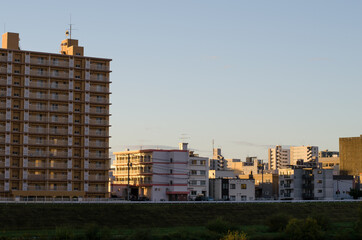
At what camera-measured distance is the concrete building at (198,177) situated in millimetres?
172875

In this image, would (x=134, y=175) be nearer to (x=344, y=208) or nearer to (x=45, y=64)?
(x=45, y=64)

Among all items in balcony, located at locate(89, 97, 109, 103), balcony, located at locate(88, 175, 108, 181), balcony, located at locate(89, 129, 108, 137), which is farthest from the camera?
balcony, located at locate(89, 97, 109, 103)

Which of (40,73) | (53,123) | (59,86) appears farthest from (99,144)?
(40,73)

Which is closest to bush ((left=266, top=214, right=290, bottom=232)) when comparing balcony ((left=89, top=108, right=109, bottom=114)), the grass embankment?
the grass embankment

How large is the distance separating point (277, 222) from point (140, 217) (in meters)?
25.6

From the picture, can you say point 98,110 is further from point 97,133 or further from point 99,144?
point 99,144

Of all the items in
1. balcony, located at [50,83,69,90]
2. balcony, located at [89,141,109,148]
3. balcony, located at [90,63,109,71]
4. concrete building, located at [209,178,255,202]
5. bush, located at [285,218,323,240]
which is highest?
balcony, located at [90,63,109,71]

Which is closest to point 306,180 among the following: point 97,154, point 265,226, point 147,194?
point 147,194

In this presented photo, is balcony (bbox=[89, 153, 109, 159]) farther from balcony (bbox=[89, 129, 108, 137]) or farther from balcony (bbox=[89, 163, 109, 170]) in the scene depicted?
balcony (bbox=[89, 129, 108, 137])

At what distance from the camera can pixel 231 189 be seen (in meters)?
180

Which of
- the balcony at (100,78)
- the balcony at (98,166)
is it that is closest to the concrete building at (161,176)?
the balcony at (98,166)

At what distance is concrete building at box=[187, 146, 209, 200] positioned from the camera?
567 feet

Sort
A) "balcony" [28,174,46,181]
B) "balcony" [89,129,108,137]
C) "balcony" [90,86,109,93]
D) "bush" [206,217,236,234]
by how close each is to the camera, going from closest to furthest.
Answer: "bush" [206,217,236,234], "balcony" [28,174,46,181], "balcony" [89,129,108,137], "balcony" [90,86,109,93]

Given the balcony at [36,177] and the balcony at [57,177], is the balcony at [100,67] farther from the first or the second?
the balcony at [36,177]
